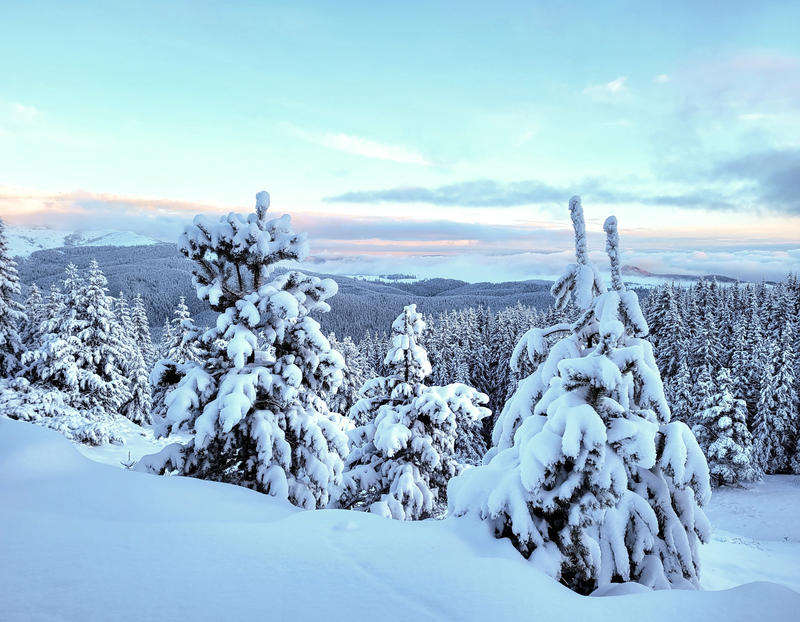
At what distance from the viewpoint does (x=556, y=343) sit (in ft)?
21.3

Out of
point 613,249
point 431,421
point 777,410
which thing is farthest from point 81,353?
point 777,410

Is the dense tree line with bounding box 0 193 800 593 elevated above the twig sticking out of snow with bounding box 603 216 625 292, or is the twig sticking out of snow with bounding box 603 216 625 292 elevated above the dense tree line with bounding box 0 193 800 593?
the twig sticking out of snow with bounding box 603 216 625 292

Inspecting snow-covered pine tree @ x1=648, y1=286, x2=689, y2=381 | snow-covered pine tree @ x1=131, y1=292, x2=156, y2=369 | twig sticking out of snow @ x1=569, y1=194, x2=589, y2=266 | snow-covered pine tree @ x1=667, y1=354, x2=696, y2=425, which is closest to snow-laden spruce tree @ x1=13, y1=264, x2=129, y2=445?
twig sticking out of snow @ x1=569, y1=194, x2=589, y2=266

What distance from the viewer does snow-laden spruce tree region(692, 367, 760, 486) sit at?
33.8 m

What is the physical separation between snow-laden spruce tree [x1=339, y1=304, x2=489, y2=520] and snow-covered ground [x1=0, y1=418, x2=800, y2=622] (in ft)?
21.2

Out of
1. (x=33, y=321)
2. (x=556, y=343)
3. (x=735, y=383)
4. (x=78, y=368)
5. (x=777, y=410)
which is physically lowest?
(x=777, y=410)

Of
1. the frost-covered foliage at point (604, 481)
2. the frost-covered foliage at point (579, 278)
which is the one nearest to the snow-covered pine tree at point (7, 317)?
the frost-covered foliage at point (604, 481)

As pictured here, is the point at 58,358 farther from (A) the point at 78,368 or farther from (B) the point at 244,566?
(B) the point at 244,566

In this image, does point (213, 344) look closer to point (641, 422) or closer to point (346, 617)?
point (346, 617)

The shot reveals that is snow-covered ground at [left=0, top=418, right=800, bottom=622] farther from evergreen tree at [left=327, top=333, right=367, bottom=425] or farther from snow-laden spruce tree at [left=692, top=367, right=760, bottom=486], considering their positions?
snow-laden spruce tree at [left=692, top=367, right=760, bottom=486]

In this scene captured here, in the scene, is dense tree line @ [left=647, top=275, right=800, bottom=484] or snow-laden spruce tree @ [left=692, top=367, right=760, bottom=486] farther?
dense tree line @ [left=647, top=275, right=800, bottom=484]

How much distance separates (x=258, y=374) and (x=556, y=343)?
5358 millimetres

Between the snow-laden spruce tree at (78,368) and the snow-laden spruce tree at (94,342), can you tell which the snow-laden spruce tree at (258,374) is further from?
the snow-laden spruce tree at (94,342)

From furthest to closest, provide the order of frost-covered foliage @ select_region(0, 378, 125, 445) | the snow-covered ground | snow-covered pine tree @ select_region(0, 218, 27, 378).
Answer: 1. snow-covered pine tree @ select_region(0, 218, 27, 378)
2. frost-covered foliage @ select_region(0, 378, 125, 445)
3. the snow-covered ground
